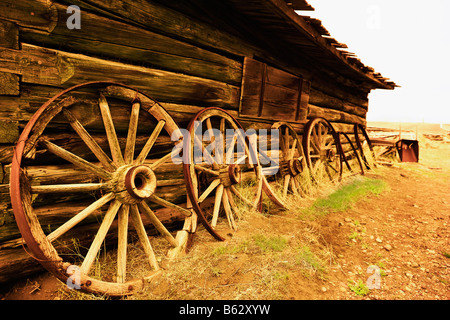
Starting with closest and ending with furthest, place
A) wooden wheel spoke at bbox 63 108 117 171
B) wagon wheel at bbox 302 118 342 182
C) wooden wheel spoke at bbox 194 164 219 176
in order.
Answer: wooden wheel spoke at bbox 63 108 117 171 < wooden wheel spoke at bbox 194 164 219 176 < wagon wheel at bbox 302 118 342 182

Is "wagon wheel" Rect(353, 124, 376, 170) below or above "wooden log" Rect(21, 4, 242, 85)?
below

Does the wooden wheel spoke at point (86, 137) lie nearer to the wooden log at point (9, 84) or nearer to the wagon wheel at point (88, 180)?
the wagon wheel at point (88, 180)

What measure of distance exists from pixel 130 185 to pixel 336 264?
2052 millimetres

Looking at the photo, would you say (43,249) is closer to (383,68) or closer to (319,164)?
(319,164)

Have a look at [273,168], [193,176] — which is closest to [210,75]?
[193,176]

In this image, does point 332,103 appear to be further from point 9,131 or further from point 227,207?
point 9,131

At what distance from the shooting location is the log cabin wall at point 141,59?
1.69 metres

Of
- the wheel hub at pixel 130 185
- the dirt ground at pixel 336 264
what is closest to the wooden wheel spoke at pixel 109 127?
the wheel hub at pixel 130 185

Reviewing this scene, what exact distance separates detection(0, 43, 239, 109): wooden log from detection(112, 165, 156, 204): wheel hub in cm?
80

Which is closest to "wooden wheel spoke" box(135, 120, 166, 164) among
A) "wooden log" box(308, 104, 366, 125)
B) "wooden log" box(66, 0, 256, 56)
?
"wooden log" box(66, 0, 256, 56)

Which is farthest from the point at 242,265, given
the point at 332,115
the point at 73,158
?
the point at 332,115

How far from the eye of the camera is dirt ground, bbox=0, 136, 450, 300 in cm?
184

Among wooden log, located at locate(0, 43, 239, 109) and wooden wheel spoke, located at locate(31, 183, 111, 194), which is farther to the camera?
wooden log, located at locate(0, 43, 239, 109)

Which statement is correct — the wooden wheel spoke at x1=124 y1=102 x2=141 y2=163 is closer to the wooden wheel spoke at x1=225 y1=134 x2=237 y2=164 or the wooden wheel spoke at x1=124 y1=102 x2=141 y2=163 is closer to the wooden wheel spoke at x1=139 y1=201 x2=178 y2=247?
the wooden wheel spoke at x1=139 y1=201 x2=178 y2=247
